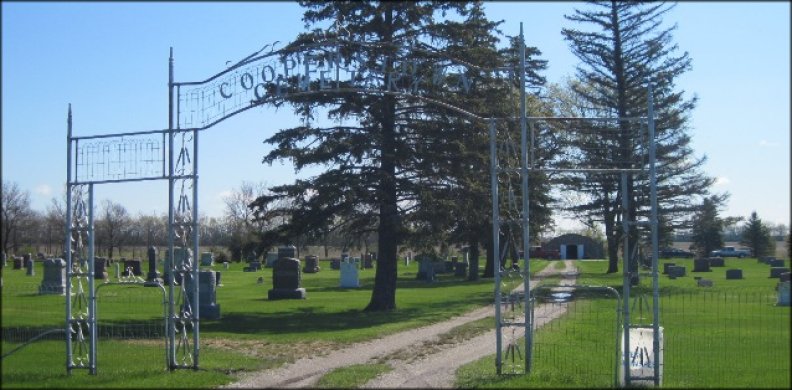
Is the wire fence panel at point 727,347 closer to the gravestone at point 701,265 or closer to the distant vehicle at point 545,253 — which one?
the gravestone at point 701,265

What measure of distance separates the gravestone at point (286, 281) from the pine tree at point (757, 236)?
1614 inches

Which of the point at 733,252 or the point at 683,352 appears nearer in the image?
the point at 683,352

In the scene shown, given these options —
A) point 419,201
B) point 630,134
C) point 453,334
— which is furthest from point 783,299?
point 419,201

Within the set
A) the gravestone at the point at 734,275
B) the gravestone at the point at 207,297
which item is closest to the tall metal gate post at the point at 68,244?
the gravestone at the point at 207,297

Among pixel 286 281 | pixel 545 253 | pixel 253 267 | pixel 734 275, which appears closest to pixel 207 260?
pixel 253 267

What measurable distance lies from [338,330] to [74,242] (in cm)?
825

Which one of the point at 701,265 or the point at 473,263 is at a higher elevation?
the point at 473,263

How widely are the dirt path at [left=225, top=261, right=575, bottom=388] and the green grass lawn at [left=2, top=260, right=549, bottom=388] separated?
0.49 metres

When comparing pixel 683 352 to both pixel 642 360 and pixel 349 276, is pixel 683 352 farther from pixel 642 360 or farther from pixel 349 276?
pixel 349 276

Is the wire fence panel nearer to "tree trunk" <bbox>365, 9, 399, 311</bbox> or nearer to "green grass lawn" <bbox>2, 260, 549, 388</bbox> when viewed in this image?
"green grass lawn" <bbox>2, 260, 549, 388</bbox>

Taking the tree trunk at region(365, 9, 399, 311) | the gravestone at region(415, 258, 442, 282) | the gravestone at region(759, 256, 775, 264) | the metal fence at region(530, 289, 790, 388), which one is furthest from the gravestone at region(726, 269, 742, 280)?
the tree trunk at region(365, 9, 399, 311)

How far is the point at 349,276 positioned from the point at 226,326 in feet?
58.1

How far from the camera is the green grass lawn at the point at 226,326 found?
12203mm

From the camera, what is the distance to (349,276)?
39938 mm
